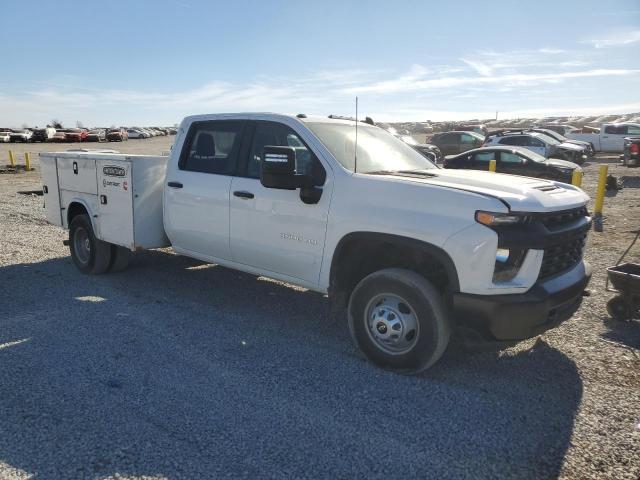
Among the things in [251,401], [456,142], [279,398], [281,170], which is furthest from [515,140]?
[251,401]

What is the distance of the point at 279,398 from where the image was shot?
3.63m

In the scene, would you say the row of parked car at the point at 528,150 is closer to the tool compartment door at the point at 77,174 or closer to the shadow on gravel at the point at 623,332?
the shadow on gravel at the point at 623,332

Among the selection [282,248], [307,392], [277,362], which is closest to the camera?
[307,392]

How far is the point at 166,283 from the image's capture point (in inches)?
253

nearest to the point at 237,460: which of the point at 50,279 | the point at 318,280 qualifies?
the point at 318,280

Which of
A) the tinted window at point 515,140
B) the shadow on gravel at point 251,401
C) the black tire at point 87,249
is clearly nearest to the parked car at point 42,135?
the tinted window at point 515,140

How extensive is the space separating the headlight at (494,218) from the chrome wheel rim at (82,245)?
17.0 ft

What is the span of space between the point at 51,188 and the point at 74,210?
54 cm

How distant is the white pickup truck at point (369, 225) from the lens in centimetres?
348

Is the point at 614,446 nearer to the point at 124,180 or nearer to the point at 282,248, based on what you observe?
the point at 282,248

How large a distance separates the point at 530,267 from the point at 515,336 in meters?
0.47

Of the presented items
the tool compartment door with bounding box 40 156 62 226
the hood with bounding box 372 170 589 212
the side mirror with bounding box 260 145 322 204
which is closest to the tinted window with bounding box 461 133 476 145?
the tool compartment door with bounding box 40 156 62 226

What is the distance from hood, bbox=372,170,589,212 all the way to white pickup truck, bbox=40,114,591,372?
0.02 metres

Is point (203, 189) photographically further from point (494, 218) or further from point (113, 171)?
point (494, 218)
